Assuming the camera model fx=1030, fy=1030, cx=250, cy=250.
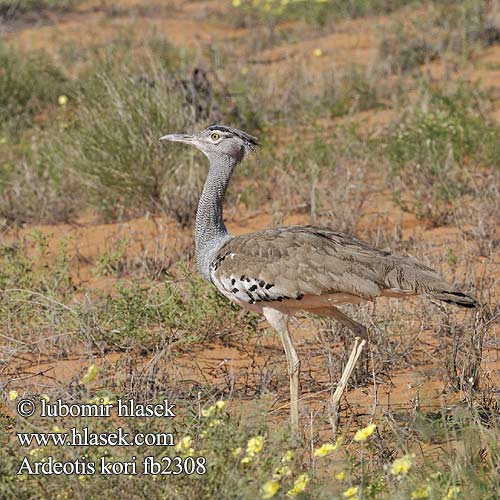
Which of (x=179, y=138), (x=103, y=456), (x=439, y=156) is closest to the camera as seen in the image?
(x=103, y=456)

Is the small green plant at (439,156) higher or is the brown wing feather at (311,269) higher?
the brown wing feather at (311,269)

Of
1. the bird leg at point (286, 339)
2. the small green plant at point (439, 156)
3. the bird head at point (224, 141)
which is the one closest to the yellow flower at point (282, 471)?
the bird leg at point (286, 339)

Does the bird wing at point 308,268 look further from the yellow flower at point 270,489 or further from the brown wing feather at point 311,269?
the yellow flower at point 270,489

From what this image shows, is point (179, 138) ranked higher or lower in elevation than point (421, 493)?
higher

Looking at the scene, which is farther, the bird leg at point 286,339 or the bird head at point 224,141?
the bird head at point 224,141

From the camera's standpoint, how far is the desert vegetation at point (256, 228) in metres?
3.13

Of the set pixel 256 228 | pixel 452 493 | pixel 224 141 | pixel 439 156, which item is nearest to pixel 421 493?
pixel 452 493

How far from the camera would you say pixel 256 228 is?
670 centimetres

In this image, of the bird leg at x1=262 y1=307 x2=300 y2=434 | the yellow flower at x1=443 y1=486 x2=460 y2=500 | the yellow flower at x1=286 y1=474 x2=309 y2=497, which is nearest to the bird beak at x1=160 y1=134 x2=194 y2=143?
the bird leg at x1=262 y1=307 x2=300 y2=434

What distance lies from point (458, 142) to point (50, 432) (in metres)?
4.67

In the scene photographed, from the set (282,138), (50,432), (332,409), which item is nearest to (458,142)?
(282,138)

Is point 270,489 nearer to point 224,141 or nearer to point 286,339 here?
point 286,339

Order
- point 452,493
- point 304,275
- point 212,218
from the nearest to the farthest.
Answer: point 452,493 < point 304,275 < point 212,218

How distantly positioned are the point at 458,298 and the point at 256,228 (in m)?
3.02
